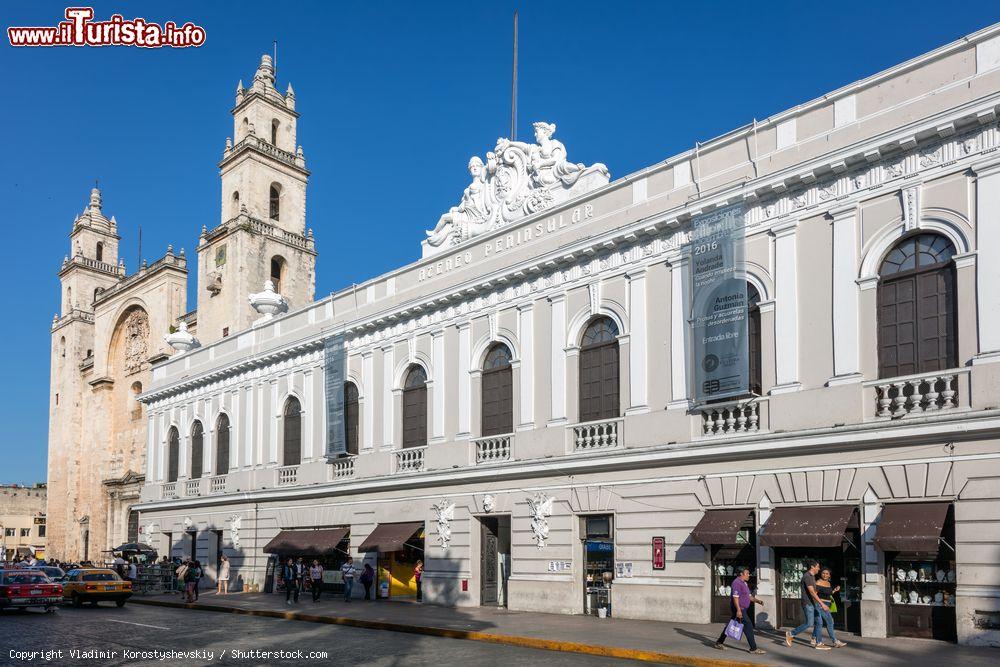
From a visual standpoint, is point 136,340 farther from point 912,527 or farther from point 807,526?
point 912,527

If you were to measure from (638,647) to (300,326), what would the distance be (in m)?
23.0

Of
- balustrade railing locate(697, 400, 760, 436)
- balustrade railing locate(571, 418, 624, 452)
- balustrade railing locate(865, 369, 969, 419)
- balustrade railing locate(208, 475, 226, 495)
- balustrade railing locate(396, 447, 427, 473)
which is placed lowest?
balustrade railing locate(208, 475, 226, 495)

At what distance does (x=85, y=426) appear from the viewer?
7481 cm

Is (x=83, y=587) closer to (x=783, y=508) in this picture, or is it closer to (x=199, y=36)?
(x=199, y=36)

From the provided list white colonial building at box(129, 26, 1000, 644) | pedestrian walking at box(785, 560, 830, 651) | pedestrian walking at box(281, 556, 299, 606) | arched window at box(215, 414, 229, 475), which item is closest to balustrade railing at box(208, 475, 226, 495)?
arched window at box(215, 414, 229, 475)

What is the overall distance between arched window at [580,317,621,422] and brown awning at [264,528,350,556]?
11662mm

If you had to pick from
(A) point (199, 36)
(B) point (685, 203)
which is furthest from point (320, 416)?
(B) point (685, 203)

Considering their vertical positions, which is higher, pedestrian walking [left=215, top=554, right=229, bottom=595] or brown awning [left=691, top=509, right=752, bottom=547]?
brown awning [left=691, top=509, right=752, bottom=547]

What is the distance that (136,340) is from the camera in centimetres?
7050

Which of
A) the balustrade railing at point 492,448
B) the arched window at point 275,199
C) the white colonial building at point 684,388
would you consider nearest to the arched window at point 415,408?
the white colonial building at point 684,388

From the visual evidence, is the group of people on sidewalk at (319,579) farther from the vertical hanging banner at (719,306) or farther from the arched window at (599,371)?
the vertical hanging banner at (719,306)

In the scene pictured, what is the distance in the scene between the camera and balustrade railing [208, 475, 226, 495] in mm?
40469

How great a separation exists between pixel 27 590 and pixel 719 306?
21194mm

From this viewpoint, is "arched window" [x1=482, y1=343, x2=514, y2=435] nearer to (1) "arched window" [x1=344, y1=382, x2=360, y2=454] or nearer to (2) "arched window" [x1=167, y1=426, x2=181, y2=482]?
(1) "arched window" [x1=344, y1=382, x2=360, y2=454]
